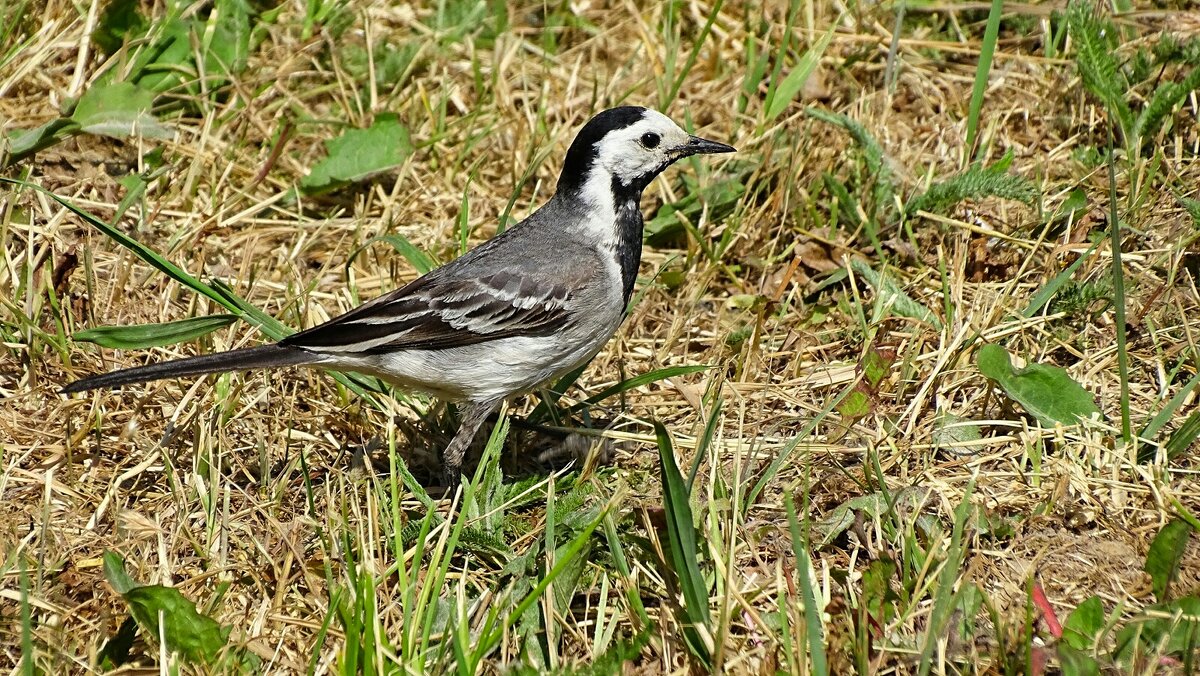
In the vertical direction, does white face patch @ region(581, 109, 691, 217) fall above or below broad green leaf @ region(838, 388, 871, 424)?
above

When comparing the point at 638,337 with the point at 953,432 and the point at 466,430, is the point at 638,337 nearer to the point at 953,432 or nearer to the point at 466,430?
the point at 466,430

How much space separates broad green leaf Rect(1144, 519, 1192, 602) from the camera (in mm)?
4039

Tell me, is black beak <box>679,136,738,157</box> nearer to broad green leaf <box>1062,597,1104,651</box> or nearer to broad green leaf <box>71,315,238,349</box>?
broad green leaf <box>71,315,238,349</box>

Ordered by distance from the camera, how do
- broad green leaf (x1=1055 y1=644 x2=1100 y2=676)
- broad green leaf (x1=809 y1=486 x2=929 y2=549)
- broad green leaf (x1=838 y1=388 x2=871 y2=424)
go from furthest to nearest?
broad green leaf (x1=838 y1=388 x2=871 y2=424)
broad green leaf (x1=809 y1=486 x2=929 y2=549)
broad green leaf (x1=1055 y1=644 x2=1100 y2=676)

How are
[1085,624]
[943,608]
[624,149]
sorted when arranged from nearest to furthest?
[943,608] → [1085,624] → [624,149]

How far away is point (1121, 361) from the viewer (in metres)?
4.66

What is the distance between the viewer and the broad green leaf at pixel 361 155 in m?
6.70

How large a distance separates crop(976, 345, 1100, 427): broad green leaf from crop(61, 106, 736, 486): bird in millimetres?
1599

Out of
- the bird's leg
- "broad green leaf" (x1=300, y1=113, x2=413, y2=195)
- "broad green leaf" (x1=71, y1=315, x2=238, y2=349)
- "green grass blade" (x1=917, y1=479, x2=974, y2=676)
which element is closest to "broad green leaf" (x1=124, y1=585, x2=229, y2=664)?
"broad green leaf" (x1=71, y1=315, x2=238, y2=349)

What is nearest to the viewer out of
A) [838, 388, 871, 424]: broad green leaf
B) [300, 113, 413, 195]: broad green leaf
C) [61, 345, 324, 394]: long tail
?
[61, 345, 324, 394]: long tail

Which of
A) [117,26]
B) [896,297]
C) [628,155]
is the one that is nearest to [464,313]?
[628,155]

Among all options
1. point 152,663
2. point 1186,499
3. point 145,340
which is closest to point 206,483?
point 145,340

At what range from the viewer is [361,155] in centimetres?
677

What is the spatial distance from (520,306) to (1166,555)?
2712 mm
